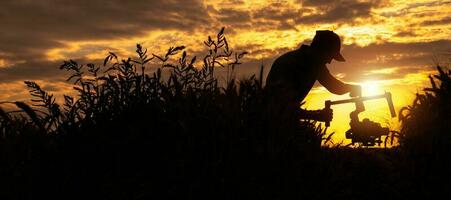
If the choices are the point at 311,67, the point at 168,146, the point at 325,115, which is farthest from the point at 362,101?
the point at 168,146

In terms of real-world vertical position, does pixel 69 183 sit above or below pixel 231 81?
below

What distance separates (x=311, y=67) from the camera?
840 centimetres

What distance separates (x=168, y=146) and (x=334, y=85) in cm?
483

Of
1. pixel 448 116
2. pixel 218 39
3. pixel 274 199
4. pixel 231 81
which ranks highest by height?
pixel 218 39

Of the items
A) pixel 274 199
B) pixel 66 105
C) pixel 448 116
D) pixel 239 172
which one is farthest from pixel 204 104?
pixel 448 116

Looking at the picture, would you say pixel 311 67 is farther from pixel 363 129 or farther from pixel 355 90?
pixel 363 129

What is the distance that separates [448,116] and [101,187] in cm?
453

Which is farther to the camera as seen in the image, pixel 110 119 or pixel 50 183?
pixel 110 119

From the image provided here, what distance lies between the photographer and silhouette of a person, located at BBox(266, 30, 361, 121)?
8.10 metres

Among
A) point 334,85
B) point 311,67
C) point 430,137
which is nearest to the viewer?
point 430,137

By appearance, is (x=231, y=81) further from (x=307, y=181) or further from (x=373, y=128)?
(x=373, y=128)

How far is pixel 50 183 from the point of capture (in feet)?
16.2

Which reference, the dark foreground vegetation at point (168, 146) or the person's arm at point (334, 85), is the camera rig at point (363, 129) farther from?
the dark foreground vegetation at point (168, 146)

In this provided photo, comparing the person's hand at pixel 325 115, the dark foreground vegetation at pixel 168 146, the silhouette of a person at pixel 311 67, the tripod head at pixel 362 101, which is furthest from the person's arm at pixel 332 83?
the dark foreground vegetation at pixel 168 146
